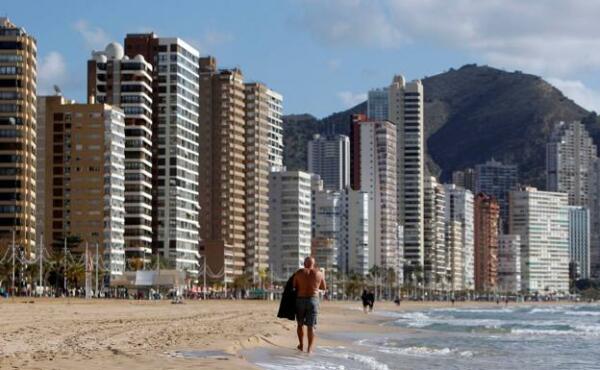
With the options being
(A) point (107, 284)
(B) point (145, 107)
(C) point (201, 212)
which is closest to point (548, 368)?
(A) point (107, 284)

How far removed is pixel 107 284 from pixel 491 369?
10904 centimetres

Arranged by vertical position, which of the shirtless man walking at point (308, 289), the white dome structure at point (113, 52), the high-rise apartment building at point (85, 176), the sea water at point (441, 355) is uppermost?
the white dome structure at point (113, 52)

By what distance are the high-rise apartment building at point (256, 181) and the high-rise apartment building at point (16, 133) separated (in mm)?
66733

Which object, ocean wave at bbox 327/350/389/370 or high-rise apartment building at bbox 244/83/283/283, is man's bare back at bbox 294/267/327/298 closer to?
ocean wave at bbox 327/350/389/370

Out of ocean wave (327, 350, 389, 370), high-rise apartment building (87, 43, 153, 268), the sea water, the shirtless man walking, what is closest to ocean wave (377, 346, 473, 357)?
the sea water

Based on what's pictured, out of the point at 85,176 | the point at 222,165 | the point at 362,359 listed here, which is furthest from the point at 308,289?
the point at 222,165

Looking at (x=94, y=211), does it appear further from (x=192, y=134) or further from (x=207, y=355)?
(x=207, y=355)

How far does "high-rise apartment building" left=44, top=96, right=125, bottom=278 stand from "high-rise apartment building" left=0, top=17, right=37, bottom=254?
1445 centimetres

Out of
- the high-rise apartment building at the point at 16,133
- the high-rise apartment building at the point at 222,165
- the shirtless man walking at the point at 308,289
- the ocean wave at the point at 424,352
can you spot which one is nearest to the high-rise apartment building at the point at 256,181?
the high-rise apartment building at the point at 222,165

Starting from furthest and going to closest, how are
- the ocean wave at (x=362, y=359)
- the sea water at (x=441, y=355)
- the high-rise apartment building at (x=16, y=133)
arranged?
1. the high-rise apartment building at (x=16, y=133)
2. the ocean wave at (x=362, y=359)
3. the sea water at (x=441, y=355)

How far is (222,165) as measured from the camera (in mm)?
183500

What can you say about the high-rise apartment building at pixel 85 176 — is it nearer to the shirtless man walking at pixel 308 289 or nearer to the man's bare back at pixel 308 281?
the shirtless man walking at pixel 308 289

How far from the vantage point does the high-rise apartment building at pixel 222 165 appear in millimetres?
182125

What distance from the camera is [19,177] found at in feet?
399
